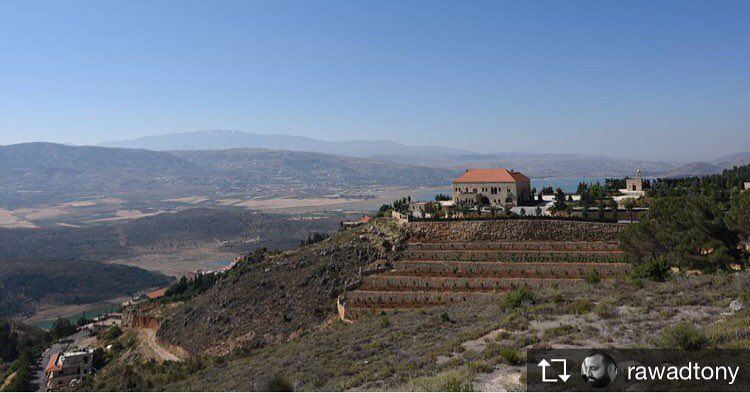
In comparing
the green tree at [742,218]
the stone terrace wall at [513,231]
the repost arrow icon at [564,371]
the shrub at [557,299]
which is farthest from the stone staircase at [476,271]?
the repost arrow icon at [564,371]

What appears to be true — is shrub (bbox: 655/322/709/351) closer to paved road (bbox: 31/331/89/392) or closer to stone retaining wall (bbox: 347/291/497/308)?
stone retaining wall (bbox: 347/291/497/308)

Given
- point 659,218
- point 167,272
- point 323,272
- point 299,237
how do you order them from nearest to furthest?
point 659,218
point 323,272
point 167,272
point 299,237

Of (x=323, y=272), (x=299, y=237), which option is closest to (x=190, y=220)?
(x=299, y=237)

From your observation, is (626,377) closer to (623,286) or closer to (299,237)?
(623,286)

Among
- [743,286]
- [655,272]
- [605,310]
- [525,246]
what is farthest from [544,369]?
[525,246]

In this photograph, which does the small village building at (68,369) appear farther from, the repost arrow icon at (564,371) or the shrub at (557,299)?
the repost arrow icon at (564,371)

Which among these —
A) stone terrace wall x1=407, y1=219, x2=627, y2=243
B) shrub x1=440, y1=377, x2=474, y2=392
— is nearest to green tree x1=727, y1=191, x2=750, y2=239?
stone terrace wall x1=407, y1=219, x2=627, y2=243

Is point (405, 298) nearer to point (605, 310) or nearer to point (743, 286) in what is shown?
point (605, 310)
